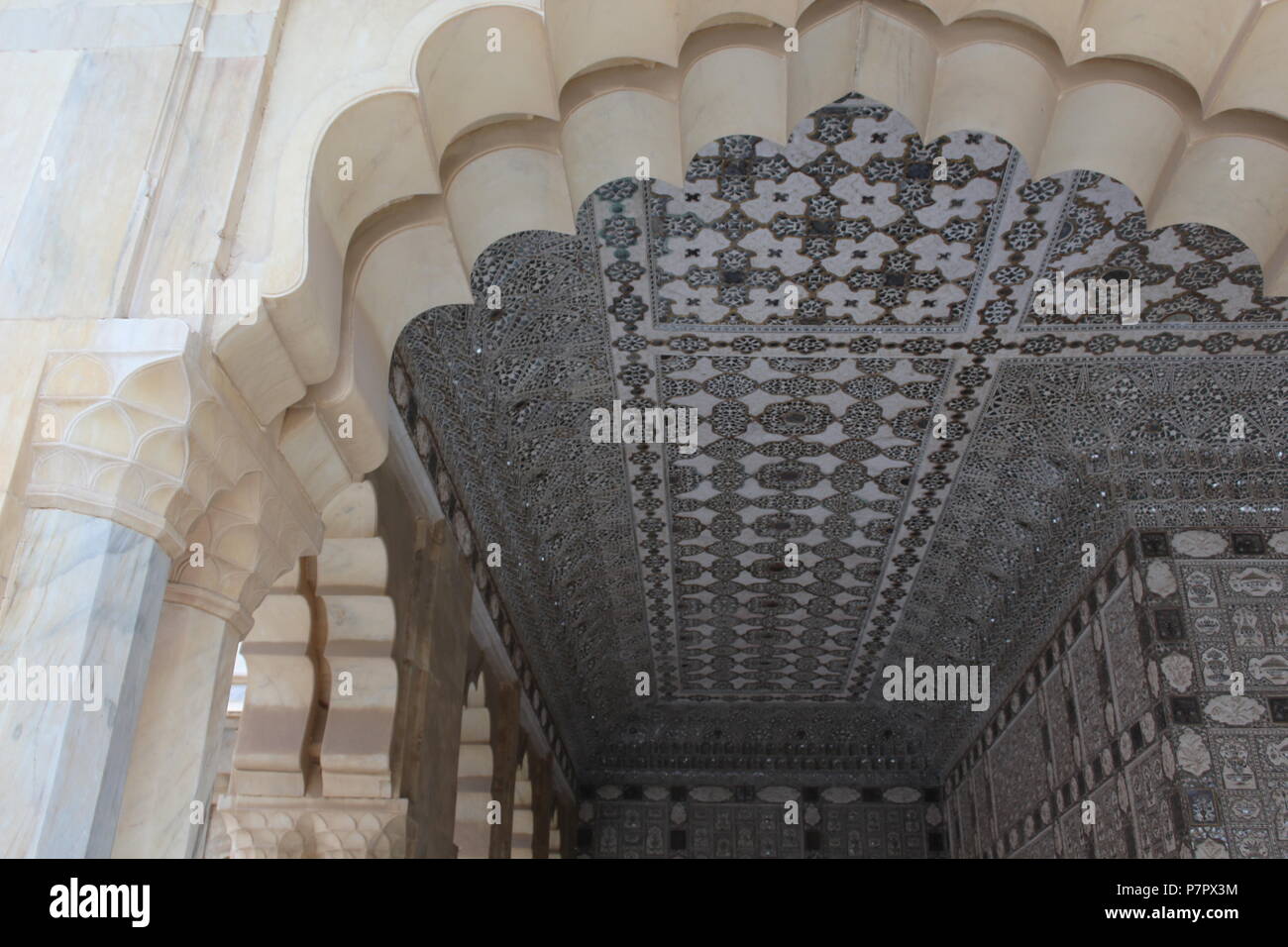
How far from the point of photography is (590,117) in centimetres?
249

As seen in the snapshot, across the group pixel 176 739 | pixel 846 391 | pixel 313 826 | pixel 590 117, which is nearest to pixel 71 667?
pixel 176 739

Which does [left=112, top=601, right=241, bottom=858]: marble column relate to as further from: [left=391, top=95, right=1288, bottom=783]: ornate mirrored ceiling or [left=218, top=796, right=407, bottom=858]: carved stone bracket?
[left=391, top=95, right=1288, bottom=783]: ornate mirrored ceiling

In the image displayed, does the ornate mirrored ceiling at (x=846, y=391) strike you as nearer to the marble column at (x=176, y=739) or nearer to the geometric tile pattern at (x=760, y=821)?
the marble column at (x=176, y=739)

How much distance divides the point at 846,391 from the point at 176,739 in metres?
3.40

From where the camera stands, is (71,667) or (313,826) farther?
(313,826)

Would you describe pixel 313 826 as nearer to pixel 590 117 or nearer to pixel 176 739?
pixel 176 739

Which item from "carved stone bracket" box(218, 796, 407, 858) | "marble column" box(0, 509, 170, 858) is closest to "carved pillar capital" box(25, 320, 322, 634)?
"marble column" box(0, 509, 170, 858)

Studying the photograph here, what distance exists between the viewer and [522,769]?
705 cm

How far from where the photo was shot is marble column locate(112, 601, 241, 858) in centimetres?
196

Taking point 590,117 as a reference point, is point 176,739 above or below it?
below

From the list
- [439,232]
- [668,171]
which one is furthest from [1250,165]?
[439,232]

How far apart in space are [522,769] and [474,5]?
5526 millimetres

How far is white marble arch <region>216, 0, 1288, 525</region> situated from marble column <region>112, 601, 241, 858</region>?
0.38 meters

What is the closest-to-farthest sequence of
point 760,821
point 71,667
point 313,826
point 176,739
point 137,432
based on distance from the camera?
1. point 71,667
2. point 137,432
3. point 176,739
4. point 313,826
5. point 760,821
